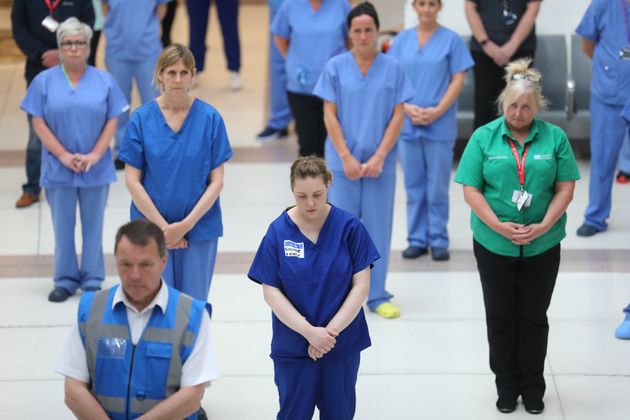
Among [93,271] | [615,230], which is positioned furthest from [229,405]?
[615,230]

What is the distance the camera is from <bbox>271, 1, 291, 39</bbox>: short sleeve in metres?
7.98

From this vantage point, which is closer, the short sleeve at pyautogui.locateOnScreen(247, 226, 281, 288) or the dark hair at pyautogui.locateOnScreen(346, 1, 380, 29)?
the short sleeve at pyautogui.locateOnScreen(247, 226, 281, 288)

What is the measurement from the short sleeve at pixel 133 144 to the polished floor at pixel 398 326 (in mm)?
1163

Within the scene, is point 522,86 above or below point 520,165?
above

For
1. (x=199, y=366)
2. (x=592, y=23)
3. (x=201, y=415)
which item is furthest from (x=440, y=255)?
(x=199, y=366)

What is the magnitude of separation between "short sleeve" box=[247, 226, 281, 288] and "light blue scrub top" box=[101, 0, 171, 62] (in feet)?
15.6

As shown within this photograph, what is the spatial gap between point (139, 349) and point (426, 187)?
158 inches

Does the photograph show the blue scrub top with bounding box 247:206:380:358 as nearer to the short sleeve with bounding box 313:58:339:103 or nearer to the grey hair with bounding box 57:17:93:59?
the short sleeve with bounding box 313:58:339:103

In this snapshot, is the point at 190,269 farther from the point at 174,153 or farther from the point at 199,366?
the point at 199,366

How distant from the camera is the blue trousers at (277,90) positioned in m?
9.53

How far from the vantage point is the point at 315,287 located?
4.17 m

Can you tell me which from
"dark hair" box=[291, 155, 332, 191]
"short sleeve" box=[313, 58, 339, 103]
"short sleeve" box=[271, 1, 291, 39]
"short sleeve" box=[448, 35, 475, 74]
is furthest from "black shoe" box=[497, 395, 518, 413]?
"short sleeve" box=[271, 1, 291, 39]

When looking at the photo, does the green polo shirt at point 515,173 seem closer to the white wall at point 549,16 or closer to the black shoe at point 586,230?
the black shoe at point 586,230

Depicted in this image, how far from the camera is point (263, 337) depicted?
5.93 metres
